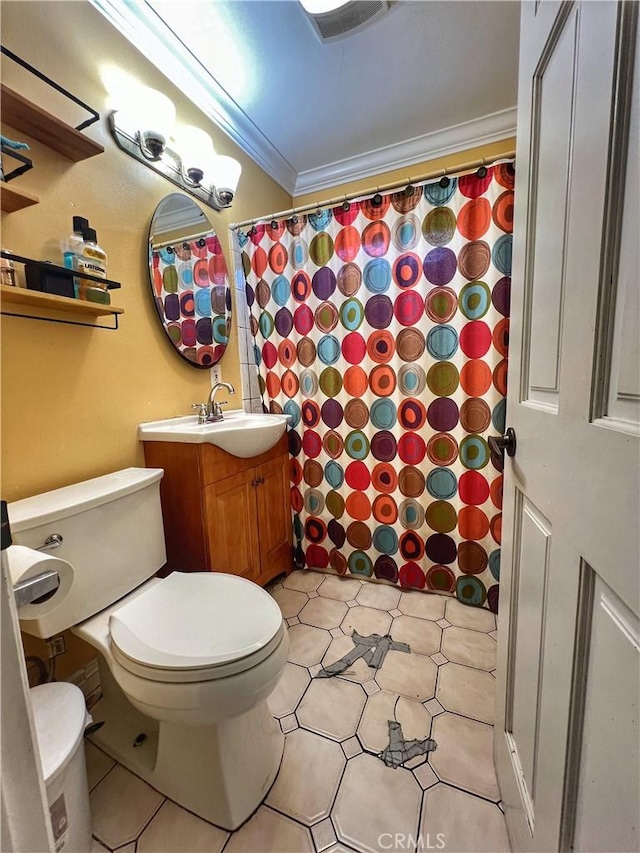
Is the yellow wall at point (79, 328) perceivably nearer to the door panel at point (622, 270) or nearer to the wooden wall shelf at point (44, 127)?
the wooden wall shelf at point (44, 127)

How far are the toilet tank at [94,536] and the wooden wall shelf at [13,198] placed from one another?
748 mm

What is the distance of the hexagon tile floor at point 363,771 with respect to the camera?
0.79 meters

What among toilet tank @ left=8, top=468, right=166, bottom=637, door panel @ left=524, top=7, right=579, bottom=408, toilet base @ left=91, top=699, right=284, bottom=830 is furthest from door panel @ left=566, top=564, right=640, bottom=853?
toilet tank @ left=8, top=468, right=166, bottom=637

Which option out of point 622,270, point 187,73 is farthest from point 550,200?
point 187,73

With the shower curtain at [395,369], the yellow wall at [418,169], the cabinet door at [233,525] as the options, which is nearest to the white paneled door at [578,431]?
the shower curtain at [395,369]

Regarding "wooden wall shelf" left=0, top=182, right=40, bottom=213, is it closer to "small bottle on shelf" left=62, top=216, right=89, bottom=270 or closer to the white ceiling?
"small bottle on shelf" left=62, top=216, right=89, bottom=270

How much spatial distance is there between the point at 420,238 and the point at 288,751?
1.87 metres

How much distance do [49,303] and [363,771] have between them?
1530 mm

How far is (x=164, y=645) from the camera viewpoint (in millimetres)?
786

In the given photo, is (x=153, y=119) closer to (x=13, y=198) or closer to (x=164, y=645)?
(x=13, y=198)

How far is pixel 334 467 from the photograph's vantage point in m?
1.73

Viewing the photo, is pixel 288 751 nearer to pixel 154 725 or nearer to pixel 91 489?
pixel 154 725

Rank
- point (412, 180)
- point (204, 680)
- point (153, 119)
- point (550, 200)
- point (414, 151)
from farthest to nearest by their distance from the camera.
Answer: point (414, 151) → point (412, 180) → point (153, 119) → point (204, 680) → point (550, 200)

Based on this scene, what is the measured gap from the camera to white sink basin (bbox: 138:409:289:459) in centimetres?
121
